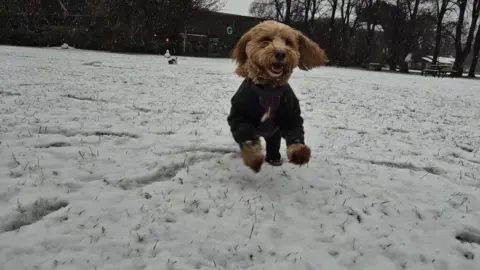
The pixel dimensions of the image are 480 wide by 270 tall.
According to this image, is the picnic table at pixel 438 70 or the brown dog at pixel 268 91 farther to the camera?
the picnic table at pixel 438 70

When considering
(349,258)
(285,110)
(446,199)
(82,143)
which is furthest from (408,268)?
(82,143)

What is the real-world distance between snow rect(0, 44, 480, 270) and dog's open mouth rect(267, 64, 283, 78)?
3.64 ft

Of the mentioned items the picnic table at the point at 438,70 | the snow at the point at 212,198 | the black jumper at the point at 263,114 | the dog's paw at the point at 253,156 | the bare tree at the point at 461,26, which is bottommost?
the snow at the point at 212,198

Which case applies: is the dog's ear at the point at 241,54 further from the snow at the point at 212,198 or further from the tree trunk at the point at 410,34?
the tree trunk at the point at 410,34

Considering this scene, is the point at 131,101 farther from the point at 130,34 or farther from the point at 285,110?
Answer: the point at 130,34

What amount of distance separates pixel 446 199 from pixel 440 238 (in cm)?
87

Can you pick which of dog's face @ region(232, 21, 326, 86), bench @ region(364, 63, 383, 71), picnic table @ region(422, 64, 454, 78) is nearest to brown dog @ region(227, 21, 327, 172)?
dog's face @ region(232, 21, 326, 86)

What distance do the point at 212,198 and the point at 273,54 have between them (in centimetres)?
145

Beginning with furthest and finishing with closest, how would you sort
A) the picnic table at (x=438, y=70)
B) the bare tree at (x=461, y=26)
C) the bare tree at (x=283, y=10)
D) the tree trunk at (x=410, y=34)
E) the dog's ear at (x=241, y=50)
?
the bare tree at (x=283, y=10) < the tree trunk at (x=410, y=34) < the bare tree at (x=461, y=26) < the picnic table at (x=438, y=70) < the dog's ear at (x=241, y=50)

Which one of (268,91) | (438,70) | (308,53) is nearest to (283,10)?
(438,70)

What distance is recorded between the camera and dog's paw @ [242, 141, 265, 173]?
10.8ft

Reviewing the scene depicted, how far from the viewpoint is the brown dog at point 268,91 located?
336 centimetres

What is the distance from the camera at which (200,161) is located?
417 centimetres

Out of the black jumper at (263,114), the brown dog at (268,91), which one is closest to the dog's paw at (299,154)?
the brown dog at (268,91)
